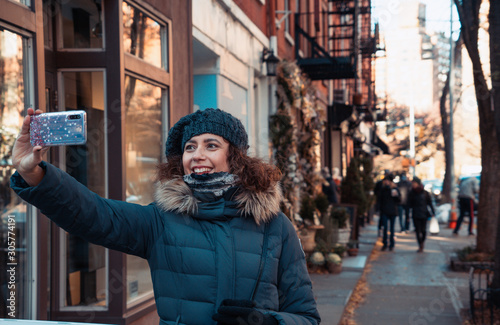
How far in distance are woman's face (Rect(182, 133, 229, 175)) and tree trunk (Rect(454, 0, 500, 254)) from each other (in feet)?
31.0

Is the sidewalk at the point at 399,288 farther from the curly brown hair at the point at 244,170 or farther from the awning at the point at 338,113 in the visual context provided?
the awning at the point at 338,113

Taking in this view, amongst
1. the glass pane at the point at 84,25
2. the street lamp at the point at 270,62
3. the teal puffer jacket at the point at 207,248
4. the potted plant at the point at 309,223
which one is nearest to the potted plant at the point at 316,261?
the potted plant at the point at 309,223

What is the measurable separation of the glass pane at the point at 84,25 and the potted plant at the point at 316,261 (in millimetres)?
6575

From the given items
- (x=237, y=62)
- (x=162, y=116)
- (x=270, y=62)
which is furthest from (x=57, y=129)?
(x=270, y=62)

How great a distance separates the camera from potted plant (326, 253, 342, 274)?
11.1 metres

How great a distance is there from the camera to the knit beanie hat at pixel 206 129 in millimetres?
2658

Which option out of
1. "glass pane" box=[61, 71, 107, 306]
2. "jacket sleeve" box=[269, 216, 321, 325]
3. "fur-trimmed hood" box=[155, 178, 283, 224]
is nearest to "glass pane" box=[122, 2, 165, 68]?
"glass pane" box=[61, 71, 107, 306]

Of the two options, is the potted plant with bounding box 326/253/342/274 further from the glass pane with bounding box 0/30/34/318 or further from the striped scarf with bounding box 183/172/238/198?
the striped scarf with bounding box 183/172/238/198

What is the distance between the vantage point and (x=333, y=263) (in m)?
11.1

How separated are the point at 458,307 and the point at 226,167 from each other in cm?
670

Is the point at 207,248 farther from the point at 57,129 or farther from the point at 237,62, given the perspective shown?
the point at 237,62

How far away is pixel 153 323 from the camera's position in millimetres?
6277

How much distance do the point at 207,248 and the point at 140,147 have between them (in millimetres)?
4125

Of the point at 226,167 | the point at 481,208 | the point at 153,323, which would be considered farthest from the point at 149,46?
the point at 481,208
